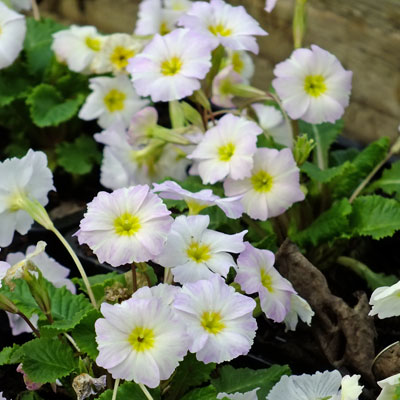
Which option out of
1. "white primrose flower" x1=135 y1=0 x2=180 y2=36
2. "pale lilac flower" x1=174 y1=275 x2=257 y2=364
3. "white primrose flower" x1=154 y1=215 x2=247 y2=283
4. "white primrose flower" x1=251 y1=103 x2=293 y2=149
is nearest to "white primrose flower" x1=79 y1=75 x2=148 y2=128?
"white primrose flower" x1=135 y1=0 x2=180 y2=36

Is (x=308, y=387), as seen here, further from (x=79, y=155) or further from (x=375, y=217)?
(x=79, y=155)

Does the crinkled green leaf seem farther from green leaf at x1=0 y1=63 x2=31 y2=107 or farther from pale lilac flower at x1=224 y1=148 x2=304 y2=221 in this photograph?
green leaf at x1=0 y1=63 x2=31 y2=107

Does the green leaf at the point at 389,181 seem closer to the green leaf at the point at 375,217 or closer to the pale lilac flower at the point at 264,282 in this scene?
the green leaf at the point at 375,217

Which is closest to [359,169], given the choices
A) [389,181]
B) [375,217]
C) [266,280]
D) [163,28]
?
[389,181]

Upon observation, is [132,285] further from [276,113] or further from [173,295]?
[276,113]

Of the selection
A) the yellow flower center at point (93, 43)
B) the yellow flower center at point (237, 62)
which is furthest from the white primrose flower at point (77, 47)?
the yellow flower center at point (237, 62)

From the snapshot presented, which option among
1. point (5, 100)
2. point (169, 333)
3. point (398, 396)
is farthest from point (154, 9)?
point (398, 396)

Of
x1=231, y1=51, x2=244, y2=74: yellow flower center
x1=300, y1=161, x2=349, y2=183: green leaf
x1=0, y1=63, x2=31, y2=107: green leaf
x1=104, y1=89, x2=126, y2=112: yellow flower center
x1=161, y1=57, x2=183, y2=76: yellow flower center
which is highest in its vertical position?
x1=161, y1=57, x2=183, y2=76: yellow flower center
